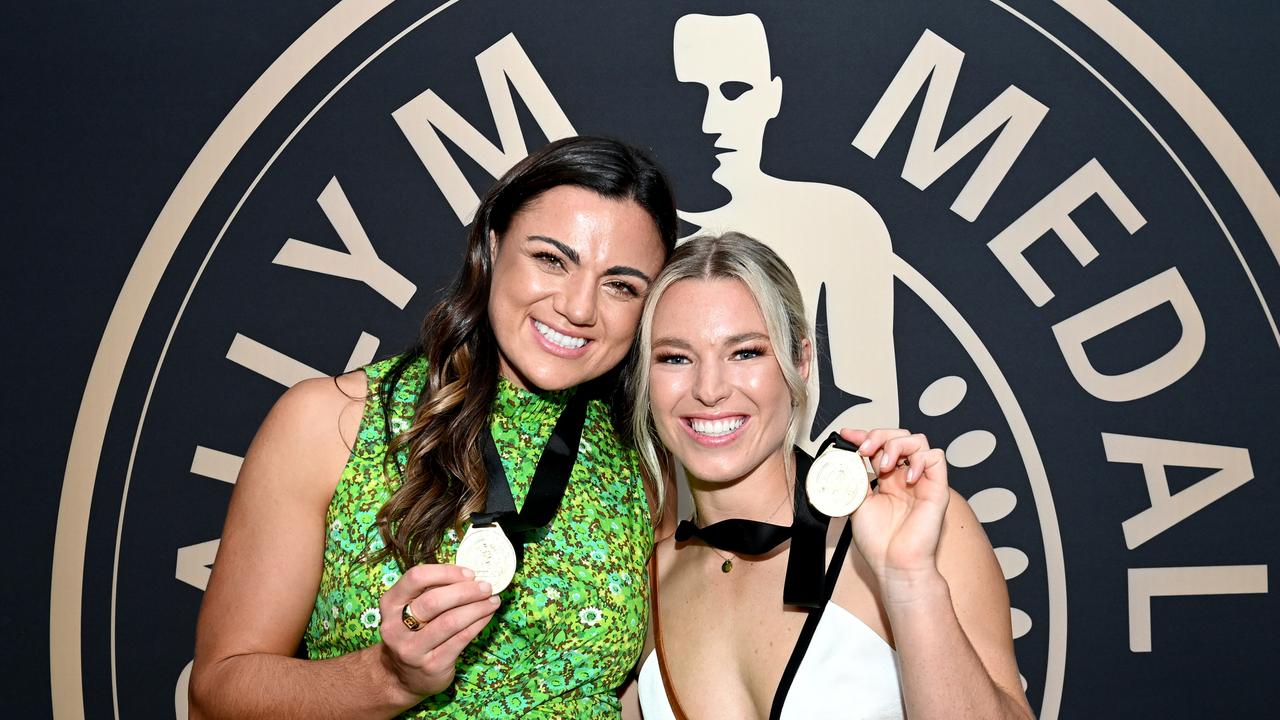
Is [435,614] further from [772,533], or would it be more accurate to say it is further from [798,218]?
[798,218]

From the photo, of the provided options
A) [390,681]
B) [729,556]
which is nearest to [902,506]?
[729,556]

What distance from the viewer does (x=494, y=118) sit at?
3.07 m

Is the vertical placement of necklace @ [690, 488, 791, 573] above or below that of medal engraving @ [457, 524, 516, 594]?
above

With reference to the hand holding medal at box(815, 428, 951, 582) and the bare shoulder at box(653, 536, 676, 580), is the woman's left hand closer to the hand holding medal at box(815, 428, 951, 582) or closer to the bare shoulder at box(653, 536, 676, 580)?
the hand holding medal at box(815, 428, 951, 582)

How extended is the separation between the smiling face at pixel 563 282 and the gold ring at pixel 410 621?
0.63m

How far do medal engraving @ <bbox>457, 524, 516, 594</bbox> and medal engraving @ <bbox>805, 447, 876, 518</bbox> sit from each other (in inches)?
23.4

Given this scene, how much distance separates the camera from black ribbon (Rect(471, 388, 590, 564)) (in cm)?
204

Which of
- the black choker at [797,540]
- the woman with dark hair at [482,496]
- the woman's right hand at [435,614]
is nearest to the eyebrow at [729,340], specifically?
the woman with dark hair at [482,496]

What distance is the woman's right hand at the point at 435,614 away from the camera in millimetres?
1602

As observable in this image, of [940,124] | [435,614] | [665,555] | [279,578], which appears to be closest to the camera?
[435,614]

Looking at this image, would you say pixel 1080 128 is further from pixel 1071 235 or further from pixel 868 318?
pixel 868 318

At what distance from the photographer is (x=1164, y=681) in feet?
10.1

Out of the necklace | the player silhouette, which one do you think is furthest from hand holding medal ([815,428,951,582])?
the player silhouette

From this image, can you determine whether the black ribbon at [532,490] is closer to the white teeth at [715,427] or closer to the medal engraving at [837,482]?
the white teeth at [715,427]
